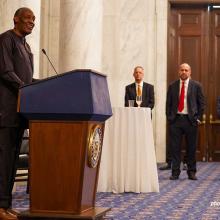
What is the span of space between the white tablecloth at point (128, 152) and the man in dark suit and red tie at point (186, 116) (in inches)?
75.1

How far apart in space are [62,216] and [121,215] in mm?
1354

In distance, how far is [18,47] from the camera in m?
4.84

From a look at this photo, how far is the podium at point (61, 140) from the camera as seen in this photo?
4.41 meters

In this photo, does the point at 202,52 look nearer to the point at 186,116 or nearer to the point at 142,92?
the point at 142,92

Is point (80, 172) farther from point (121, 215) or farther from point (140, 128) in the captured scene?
point (140, 128)

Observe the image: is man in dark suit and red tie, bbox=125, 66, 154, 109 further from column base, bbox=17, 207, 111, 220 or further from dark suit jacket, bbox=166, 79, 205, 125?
column base, bbox=17, 207, 111, 220

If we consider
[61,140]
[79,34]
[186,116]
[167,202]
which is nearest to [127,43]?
[186,116]

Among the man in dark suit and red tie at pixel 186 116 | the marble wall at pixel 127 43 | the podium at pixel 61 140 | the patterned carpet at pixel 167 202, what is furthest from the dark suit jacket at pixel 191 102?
the podium at pixel 61 140

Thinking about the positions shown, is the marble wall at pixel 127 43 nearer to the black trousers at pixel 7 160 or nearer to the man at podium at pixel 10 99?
the man at podium at pixel 10 99

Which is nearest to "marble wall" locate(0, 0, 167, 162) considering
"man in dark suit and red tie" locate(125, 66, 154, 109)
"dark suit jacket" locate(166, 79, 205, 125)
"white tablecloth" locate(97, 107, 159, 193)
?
"man in dark suit and red tie" locate(125, 66, 154, 109)

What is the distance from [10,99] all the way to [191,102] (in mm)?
5018

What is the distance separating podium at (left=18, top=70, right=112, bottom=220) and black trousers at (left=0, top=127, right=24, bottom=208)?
340 mm

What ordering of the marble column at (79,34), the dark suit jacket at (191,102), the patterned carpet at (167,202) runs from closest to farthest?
the patterned carpet at (167,202) → the marble column at (79,34) → the dark suit jacket at (191,102)

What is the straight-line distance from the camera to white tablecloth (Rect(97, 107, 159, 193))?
24.8 ft
